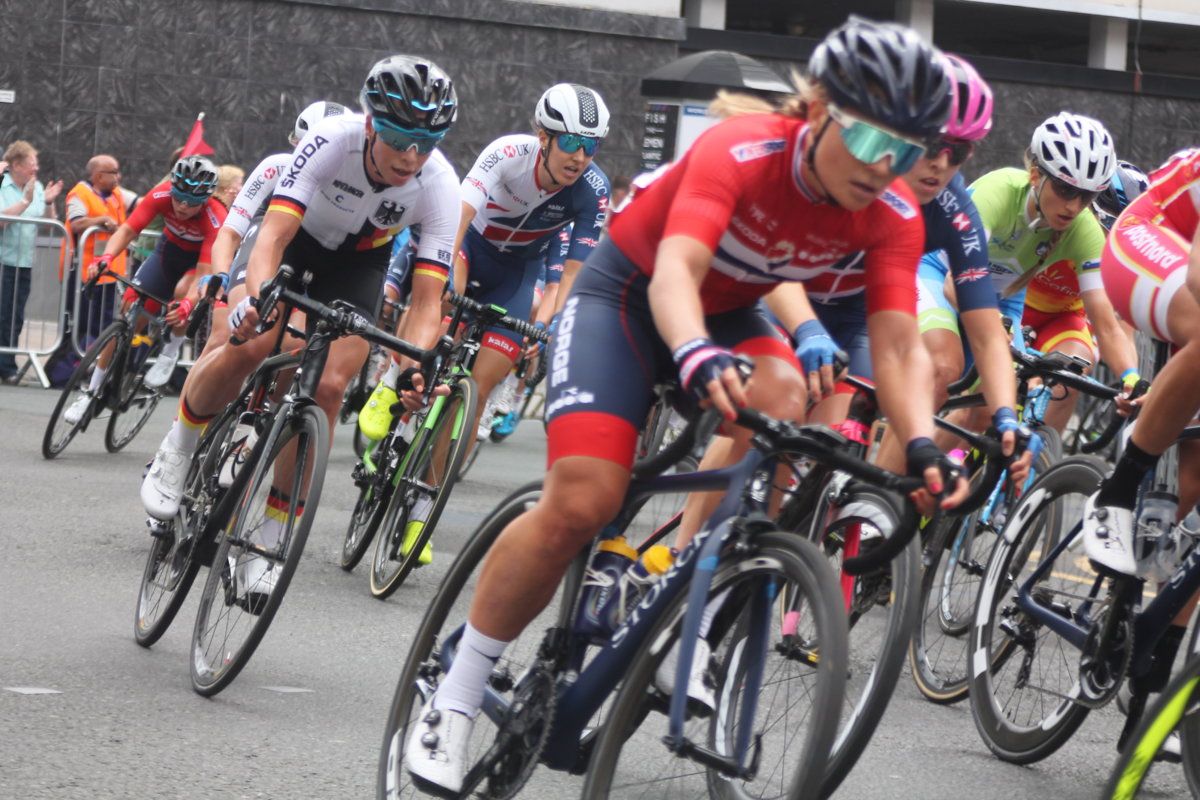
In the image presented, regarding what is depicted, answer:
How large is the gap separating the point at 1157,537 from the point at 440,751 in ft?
7.27

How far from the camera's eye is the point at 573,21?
24516 mm

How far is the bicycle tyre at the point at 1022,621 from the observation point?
538cm

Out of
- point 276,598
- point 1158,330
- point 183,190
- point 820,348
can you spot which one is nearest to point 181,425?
point 276,598

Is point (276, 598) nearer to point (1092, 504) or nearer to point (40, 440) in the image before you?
point (1092, 504)

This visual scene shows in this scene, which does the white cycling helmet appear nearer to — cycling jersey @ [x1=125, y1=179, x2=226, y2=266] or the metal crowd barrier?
cycling jersey @ [x1=125, y1=179, x2=226, y2=266]

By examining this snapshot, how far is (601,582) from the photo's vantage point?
4.01 metres

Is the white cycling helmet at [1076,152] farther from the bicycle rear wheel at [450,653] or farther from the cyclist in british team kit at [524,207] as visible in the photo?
the bicycle rear wheel at [450,653]

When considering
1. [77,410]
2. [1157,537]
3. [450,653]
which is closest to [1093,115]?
[77,410]

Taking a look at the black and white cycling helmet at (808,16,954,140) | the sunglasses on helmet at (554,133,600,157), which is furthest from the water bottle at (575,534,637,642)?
the sunglasses on helmet at (554,133,600,157)

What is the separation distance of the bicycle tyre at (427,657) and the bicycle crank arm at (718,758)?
790 mm

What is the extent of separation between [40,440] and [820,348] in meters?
9.14

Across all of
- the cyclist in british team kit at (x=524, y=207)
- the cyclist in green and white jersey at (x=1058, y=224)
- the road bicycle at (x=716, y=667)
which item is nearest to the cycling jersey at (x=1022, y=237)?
the cyclist in green and white jersey at (x=1058, y=224)

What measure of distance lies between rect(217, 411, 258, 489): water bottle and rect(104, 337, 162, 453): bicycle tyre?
566 cm

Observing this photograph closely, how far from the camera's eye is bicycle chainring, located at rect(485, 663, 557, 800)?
3.92 m
